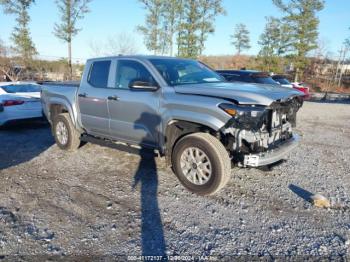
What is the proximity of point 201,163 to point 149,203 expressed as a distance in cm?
90

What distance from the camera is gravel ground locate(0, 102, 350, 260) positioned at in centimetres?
297

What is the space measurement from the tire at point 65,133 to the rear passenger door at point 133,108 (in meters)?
1.28

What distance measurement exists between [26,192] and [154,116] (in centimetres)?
217

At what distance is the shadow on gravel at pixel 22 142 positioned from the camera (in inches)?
229

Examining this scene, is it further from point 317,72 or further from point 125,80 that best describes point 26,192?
point 317,72

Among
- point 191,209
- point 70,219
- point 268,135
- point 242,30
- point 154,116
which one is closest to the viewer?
point 70,219

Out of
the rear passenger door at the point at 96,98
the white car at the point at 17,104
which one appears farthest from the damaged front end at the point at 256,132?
the white car at the point at 17,104

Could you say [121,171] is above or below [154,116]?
below

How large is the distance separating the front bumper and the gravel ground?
367 mm

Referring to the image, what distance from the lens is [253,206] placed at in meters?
3.85

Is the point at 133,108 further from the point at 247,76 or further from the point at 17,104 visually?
the point at 247,76

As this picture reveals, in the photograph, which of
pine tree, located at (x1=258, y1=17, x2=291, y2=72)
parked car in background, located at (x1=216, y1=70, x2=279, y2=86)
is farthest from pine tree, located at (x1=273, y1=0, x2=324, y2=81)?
parked car in background, located at (x1=216, y1=70, x2=279, y2=86)

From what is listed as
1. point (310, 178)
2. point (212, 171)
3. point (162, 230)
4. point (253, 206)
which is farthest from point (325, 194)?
point (162, 230)

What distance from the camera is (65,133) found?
6.25 m
